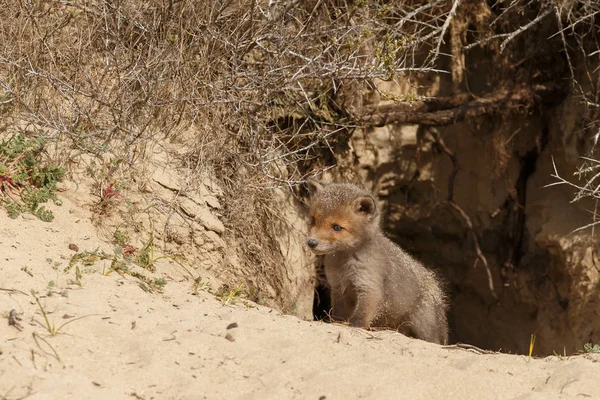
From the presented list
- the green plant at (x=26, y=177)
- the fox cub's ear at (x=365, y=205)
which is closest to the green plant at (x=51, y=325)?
the green plant at (x=26, y=177)

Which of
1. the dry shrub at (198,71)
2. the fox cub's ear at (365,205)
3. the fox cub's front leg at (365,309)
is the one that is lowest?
the fox cub's front leg at (365,309)

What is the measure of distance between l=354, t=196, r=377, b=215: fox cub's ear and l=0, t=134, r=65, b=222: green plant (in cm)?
250

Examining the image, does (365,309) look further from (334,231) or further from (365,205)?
(365,205)

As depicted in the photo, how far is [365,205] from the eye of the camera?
6184 millimetres

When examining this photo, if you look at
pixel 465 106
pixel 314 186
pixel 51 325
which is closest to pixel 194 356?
pixel 51 325

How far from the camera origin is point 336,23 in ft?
22.1

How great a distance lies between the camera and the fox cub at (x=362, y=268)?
19.7 feet

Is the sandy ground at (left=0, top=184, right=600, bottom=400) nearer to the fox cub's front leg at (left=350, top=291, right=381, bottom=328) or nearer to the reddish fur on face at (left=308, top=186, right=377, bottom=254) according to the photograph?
the fox cub's front leg at (left=350, top=291, right=381, bottom=328)

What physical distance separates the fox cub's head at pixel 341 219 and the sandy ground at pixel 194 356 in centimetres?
131

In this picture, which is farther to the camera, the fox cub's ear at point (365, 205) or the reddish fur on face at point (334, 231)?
the fox cub's ear at point (365, 205)

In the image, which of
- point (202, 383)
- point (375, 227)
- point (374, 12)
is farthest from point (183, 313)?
point (374, 12)

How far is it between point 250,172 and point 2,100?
229 centimetres

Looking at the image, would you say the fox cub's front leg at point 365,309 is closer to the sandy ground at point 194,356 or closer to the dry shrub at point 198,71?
the sandy ground at point 194,356

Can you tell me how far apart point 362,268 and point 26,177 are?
284 centimetres
